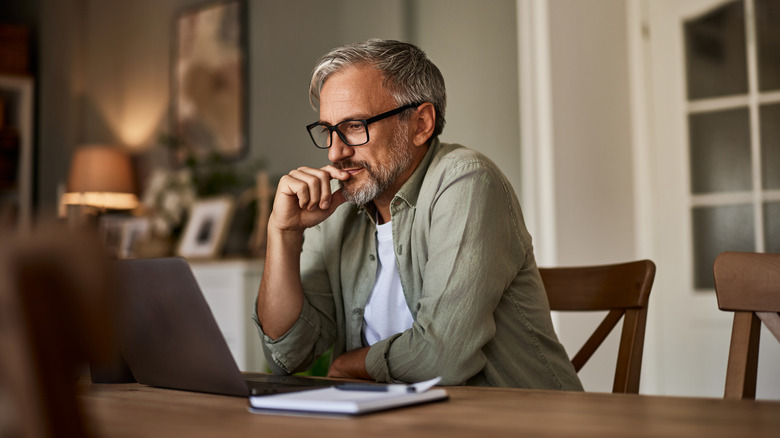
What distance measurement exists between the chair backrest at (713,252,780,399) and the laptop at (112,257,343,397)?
61 centimetres

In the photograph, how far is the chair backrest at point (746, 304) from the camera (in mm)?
1108

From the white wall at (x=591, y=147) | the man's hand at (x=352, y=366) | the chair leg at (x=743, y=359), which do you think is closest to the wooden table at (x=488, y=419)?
the chair leg at (x=743, y=359)

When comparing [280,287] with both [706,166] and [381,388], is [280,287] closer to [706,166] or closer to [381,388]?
[381,388]

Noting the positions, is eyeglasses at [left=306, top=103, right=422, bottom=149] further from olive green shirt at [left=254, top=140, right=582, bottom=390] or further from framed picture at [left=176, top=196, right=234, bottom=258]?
framed picture at [left=176, top=196, right=234, bottom=258]

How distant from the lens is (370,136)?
1554 mm

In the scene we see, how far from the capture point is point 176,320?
98 centimetres

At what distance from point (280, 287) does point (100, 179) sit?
Answer: 3.36m

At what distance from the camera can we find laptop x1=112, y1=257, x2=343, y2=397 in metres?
0.95

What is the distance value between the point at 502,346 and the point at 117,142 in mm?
4224

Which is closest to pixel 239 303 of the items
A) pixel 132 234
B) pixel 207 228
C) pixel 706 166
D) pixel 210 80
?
pixel 207 228

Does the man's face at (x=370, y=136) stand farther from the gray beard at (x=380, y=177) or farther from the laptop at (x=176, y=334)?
the laptop at (x=176, y=334)

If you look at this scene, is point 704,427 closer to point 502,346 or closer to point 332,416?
point 332,416

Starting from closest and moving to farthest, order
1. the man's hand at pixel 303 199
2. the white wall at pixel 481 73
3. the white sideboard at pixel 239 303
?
the man's hand at pixel 303 199
the white wall at pixel 481 73
the white sideboard at pixel 239 303

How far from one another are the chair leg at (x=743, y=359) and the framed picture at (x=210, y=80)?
3246 millimetres
